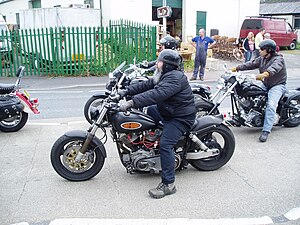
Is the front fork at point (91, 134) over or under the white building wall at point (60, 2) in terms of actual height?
under

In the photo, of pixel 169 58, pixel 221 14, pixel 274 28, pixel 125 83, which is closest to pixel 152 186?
pixel 169 58

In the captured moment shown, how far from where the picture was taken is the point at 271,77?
22.6 feet

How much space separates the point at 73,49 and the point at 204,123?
36.9 ft

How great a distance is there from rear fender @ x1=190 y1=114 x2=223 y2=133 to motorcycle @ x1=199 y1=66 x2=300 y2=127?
1330mm

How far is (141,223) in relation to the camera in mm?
3887

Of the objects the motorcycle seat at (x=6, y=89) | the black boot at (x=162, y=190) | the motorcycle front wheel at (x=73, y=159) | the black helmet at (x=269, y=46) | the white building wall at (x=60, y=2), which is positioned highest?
the white building wall at (x=60, y=2)

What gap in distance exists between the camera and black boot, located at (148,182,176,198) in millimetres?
4426

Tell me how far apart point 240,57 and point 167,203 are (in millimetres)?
18419

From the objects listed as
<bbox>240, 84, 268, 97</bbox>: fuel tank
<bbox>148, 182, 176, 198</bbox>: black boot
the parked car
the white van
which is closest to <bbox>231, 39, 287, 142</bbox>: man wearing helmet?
<bbox>240, 84, 268, 97</bbox>: fuel tank

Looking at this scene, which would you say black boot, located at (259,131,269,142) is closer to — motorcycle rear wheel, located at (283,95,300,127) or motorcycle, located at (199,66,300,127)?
motorcycle, located at (199,66,300,127)

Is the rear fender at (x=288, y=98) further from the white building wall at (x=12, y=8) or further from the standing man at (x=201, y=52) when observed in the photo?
the white building wall at (x=12, y=8)

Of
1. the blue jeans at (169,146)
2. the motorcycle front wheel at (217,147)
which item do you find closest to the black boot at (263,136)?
the motorcycle front wheel at (217,147)

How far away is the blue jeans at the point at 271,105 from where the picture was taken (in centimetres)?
668

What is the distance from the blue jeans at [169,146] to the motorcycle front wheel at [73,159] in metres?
0.80
